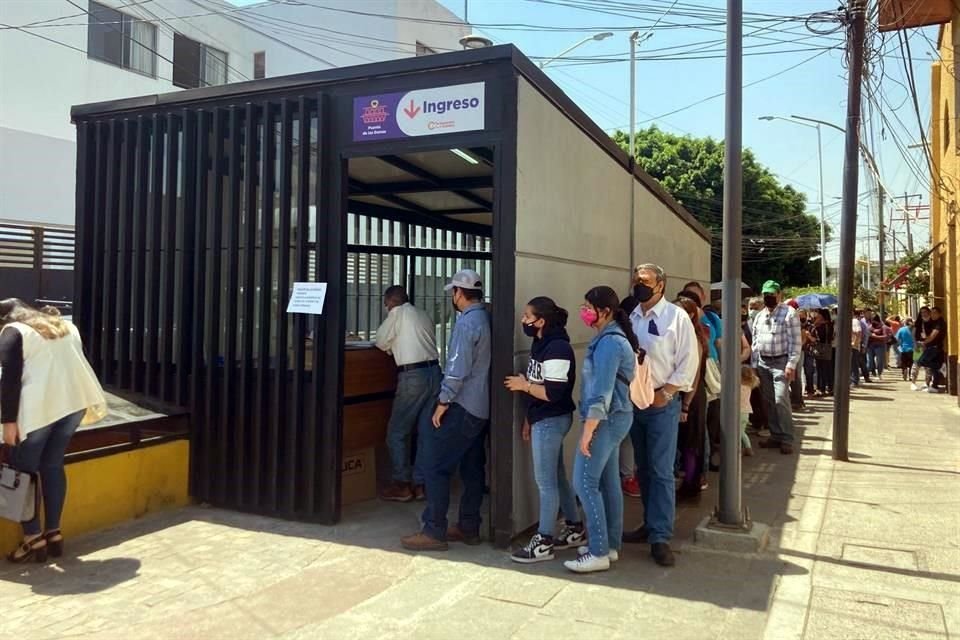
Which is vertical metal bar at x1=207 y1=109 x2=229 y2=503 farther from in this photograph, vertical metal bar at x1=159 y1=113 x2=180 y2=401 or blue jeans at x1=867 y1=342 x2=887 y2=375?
blue jeans at x1=867 y1=342 x2=887 y2=375

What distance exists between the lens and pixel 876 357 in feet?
62.2

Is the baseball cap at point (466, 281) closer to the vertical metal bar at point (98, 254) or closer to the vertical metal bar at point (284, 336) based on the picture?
the vertical metal bar at point (284, 336)

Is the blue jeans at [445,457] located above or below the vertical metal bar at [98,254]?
below

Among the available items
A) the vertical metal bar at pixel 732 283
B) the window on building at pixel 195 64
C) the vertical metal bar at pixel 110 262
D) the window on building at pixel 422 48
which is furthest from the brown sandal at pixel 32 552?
the window on building at pixel 422 48

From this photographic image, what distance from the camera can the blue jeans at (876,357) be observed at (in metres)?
18.6

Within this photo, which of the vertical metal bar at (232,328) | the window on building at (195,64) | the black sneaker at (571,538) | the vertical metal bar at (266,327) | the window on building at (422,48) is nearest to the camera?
the black sneaker at (571,538)

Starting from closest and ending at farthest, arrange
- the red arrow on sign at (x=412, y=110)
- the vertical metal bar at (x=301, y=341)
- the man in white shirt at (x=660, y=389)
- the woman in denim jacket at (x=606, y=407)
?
the woman in denim jacket at (x=606, y=407)
the man in white shirt at (x=660, y=389)
the red arrow on sign at (x=412, y=110)
the vertical metal bar at (x=301, y=341)

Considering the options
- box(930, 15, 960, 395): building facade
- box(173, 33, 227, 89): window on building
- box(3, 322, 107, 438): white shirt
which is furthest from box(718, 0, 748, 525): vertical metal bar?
box(173, 33, 227, 89): window on building

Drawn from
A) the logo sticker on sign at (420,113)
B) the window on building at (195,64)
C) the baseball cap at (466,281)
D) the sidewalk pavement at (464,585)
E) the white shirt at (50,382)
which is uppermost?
the window on building at (195,64)

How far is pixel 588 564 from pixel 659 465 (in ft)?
2.76

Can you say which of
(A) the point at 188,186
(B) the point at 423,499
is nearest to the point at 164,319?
(A) the point at 188,186

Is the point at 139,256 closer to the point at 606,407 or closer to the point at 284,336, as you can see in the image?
the point at 284,336

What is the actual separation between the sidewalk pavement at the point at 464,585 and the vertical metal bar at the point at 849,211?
2219 millimetres

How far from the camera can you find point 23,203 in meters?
18.0
